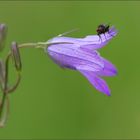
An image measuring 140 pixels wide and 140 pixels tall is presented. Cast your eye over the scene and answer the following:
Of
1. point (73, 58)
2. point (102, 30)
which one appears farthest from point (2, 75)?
point (102, 30)

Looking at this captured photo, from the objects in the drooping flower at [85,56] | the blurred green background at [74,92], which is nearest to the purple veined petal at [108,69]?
the drooping flower at [85,56]

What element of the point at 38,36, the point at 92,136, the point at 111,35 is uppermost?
the point at 38,36

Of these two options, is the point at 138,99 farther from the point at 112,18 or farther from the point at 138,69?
the point at 112,18

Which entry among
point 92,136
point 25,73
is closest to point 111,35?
point 92,136

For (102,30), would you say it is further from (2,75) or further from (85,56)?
(2,75)

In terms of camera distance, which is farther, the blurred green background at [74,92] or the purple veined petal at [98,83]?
the blurred green background at [74,92]

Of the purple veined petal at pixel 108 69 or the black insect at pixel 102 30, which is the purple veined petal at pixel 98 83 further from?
the black insect at pixel 102 30
